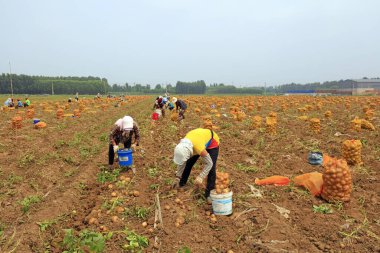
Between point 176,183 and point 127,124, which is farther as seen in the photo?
point 127,124

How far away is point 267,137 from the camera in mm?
12820

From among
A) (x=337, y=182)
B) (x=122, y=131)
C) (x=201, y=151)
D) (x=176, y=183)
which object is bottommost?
(x=176, y=183)

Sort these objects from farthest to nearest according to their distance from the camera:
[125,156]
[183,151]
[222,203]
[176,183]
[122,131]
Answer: [122,131] < [125,156] < [176,183] < [183,151] < [222,203]

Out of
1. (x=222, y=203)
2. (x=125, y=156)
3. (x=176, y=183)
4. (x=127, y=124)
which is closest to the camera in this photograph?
(x=222, y=203)

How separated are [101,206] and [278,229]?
3.57 m

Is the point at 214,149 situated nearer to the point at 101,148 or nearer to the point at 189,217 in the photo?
the point at 189,217

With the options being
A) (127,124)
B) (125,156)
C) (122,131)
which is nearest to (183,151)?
(125,156)

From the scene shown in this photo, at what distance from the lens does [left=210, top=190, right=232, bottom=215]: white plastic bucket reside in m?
5.43

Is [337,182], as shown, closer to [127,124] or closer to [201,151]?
[201,151]

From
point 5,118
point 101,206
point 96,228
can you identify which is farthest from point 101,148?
point 5,118

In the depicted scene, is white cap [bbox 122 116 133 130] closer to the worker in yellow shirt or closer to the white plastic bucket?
the worker in yellow shirt

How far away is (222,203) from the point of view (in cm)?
548

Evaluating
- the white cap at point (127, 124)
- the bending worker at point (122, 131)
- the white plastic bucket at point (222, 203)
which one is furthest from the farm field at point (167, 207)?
the white cap at point (127, 124)

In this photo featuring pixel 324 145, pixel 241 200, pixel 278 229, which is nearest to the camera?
pixel 278 229
